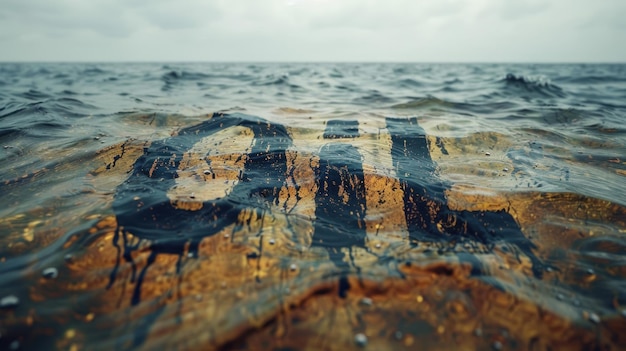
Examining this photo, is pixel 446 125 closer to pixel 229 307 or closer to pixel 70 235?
pixel 229 307

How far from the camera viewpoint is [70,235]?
212cm

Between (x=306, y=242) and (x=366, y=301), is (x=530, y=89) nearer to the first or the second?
(x=306, y=242)

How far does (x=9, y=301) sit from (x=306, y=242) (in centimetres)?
158

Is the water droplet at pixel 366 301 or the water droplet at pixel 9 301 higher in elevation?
the water droplet at pixel 9 301

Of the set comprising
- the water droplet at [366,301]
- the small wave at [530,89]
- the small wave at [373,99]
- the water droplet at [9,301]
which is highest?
the small wave at [530,89]

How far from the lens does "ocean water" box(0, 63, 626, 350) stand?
1.58 metres

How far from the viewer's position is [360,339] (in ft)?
5.03

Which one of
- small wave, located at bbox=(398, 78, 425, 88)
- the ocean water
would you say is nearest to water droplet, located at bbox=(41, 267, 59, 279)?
the ocean water

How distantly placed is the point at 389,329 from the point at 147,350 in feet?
3.59

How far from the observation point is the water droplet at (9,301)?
5.31 feet

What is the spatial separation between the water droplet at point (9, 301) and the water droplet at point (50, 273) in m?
0.17

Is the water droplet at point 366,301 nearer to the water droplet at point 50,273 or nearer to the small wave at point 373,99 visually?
the water droplet at point 50,273

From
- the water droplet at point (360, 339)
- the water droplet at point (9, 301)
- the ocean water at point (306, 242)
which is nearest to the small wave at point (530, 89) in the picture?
the ocean water at point (306, 242)

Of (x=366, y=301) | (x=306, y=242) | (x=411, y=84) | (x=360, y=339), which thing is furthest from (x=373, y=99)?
(x=360, y=339)
